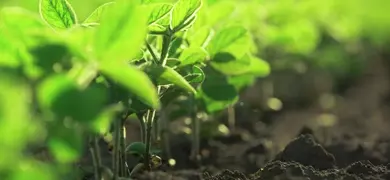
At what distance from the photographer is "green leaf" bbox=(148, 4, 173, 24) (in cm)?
159

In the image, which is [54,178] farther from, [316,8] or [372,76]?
[372,76]

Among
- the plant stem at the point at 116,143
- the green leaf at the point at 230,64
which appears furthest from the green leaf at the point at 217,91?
the plant stem at the point at 116,143

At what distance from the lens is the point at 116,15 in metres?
1.28

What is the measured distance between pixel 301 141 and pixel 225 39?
0.36 meters

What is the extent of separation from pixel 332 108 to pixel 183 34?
3.02m

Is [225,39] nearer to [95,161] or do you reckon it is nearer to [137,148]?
[137,148]

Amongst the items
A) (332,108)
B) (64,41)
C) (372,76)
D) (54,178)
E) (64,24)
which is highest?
(372,76)

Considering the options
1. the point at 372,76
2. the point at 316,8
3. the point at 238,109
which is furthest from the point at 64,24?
Result: the point at 372,76

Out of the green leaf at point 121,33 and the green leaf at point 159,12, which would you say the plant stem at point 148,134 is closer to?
the green leaf at point 159,12

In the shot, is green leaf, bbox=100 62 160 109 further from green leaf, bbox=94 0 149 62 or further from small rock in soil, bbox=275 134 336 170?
small rock in soil, bbox=275 134 336 170

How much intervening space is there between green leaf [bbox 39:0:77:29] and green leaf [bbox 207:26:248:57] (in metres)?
0.67

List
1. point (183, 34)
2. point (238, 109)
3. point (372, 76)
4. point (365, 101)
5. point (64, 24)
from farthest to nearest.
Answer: point (372, 76), point (365, 101), point (238, 109), point (183, 34), point (64, 24)

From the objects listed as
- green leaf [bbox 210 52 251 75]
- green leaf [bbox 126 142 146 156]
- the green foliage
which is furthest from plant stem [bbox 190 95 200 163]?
green leaf [bbox 126 142 146 156]

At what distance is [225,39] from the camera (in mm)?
2229
